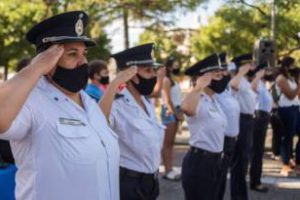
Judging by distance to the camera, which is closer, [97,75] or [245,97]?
[97,75]

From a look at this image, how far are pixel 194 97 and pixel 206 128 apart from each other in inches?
13.8

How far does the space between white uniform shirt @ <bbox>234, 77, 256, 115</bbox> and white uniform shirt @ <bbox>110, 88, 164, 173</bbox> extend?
3.42 metres

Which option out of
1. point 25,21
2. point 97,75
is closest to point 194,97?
point 97,75

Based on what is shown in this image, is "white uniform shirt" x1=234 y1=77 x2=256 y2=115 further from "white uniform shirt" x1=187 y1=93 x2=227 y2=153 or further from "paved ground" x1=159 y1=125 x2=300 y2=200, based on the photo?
"white uniform shirt" x1=187 y1=93 x2=227 y2=153

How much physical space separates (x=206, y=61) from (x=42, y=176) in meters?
2.66

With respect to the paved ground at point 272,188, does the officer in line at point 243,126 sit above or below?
above

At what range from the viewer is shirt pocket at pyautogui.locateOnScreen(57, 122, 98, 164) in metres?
2.50

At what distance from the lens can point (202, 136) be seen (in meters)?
4.75

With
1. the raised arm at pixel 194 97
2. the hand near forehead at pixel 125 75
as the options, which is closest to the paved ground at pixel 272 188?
the raised arm at pixel 194 97

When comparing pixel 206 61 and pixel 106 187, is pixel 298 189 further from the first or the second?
pixel 106 187

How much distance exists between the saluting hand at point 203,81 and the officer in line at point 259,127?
2.78 metres

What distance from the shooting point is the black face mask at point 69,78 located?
8.71 ft

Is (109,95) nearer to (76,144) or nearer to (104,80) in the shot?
(76,144)

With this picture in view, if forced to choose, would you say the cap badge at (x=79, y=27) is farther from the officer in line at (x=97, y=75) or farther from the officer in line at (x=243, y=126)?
the officer in line at (x=243, y=126)
